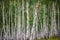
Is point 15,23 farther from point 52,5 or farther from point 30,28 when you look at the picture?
point 52,5

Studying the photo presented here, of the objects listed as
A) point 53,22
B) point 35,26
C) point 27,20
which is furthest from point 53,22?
point 27,20

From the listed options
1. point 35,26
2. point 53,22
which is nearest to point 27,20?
point 35,26

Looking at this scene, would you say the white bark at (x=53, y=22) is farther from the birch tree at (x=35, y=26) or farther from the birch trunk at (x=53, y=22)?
the birch tree at (x=35, y=26)

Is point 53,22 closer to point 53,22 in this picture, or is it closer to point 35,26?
point 53,22

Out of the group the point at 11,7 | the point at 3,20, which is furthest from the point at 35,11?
the point at 3,20

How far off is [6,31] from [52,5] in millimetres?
826

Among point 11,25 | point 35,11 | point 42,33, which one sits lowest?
point 42,33

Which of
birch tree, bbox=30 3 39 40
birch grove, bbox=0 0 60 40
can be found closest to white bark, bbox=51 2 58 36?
birch grove, bbox=0 0 60 40

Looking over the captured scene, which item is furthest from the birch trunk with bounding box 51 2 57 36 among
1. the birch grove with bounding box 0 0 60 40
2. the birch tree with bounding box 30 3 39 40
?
the birch tree with bounding box 30 3 39 40

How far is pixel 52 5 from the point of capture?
2.12 meters

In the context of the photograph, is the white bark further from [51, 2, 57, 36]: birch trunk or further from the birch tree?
the birch tree

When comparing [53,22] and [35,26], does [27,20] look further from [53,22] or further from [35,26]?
[53,22]

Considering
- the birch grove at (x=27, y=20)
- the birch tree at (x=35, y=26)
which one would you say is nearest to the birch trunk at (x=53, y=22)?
the birch grove at (x=27, y=20)

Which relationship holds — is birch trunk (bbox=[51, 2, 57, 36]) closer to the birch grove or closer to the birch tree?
the birch grove
